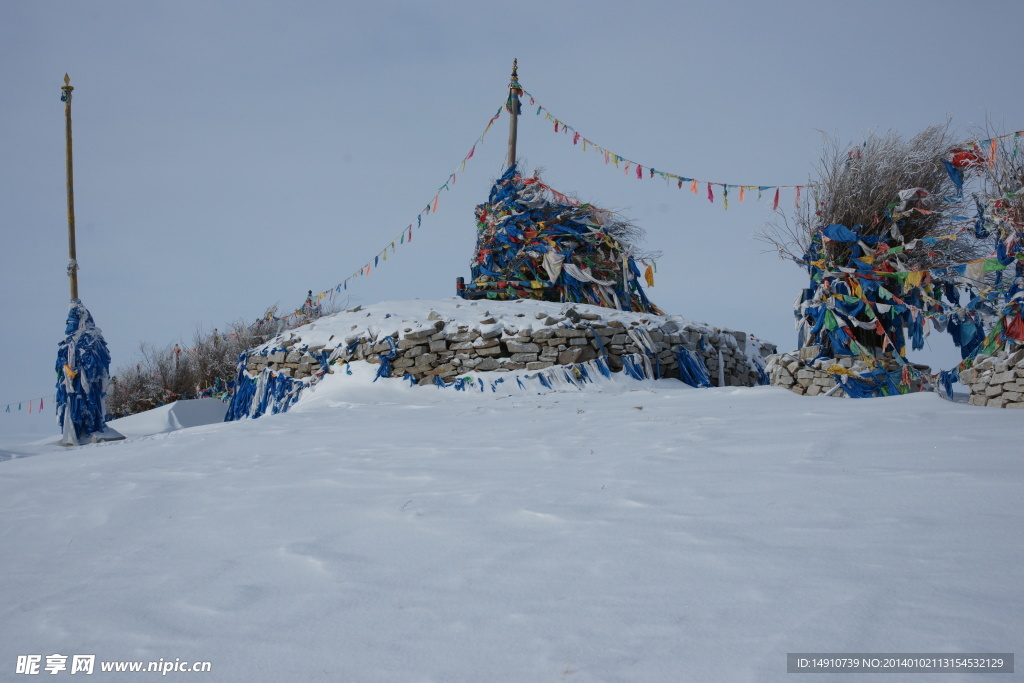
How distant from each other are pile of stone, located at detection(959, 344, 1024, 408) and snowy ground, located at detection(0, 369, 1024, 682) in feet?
4.92

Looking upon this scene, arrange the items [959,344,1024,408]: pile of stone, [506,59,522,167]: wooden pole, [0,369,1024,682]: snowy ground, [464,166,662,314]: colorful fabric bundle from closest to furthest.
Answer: [0,369,1024,682]: snowy ground
[959,344,1024,408]: pile of stone
[464,166,662,314]: colorful fabric bundle
[506,59,522,167]: wooden pole

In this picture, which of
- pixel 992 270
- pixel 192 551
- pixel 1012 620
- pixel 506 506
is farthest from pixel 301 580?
pixel 992 270

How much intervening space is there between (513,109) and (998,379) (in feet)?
31.6

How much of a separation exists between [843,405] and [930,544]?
3257mm

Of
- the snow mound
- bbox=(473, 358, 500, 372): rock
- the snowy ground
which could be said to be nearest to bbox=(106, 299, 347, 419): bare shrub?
the snow mound

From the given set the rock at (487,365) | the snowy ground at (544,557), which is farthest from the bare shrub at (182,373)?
the snowy ground at (544,557)

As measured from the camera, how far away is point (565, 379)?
866cm

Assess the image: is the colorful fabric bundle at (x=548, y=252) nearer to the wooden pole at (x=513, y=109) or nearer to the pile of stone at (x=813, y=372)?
the wooden pole at (x=513, y=109)

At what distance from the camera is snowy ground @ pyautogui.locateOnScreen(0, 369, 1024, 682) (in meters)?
1.73

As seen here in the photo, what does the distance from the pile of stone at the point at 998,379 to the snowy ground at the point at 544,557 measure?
1.50 m

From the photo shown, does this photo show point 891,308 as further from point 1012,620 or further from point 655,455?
point 1012,620

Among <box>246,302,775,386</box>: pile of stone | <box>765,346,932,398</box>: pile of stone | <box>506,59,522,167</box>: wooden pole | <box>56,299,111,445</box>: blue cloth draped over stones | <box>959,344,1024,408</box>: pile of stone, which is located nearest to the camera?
<box>959,344,1024,408</box>: pile of stone

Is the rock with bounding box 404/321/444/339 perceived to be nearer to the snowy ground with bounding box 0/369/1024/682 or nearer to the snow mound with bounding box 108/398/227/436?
the snow mound with bounding box 108/398/227/436

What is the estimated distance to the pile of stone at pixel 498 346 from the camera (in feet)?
29.6
